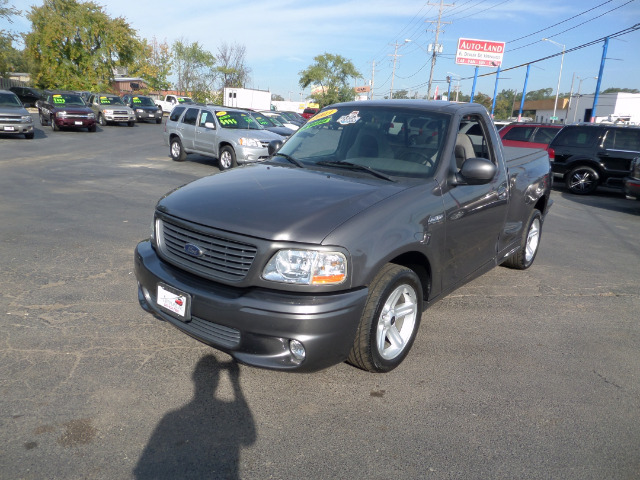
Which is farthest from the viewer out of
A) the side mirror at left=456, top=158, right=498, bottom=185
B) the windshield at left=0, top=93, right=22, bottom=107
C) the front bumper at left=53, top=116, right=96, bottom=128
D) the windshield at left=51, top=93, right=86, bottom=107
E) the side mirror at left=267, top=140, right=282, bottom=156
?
the windshield at left=51, top=93, right=86, bottom=107

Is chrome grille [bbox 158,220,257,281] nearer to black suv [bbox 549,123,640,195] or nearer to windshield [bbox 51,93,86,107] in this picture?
black suv [bbox 549,123,640,195]

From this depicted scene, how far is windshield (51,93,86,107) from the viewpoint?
2409cm

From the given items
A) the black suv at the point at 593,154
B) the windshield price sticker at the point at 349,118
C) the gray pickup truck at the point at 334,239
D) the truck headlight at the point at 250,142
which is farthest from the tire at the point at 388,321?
the black suv at the point at 593,154

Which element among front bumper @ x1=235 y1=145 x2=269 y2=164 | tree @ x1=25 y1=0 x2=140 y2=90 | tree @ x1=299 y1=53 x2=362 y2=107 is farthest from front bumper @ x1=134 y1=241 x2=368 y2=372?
tree @ x1=299 y1=53 x2=362 y2=107

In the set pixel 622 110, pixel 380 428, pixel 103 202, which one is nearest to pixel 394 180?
pixel 380 428

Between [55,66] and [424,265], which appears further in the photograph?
[55,66]

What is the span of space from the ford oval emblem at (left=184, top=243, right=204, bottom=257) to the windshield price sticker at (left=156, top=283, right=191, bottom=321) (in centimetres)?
24

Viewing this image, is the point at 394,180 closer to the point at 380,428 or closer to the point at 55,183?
the point at 380,428

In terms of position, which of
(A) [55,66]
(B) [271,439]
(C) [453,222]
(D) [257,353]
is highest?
(A) [55,66]

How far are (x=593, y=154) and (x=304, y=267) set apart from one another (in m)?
12.6

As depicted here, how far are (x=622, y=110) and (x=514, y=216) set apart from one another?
6233 cm

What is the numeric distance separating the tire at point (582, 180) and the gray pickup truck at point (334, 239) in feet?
32.6

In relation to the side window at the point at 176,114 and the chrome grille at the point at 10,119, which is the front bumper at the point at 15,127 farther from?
the side window at the point at 176,114

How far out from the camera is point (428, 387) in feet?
11.1
